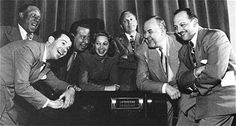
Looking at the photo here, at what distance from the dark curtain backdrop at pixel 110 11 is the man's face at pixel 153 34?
0.10 metres

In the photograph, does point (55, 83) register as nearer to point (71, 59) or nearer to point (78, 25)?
point (71, 59)

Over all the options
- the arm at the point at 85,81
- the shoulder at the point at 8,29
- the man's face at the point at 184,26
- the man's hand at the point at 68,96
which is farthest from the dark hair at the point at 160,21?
the shoulder at the point at 8,29

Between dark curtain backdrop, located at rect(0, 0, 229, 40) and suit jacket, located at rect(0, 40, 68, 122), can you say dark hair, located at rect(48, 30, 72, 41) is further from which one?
suit jacket, located at rect(0, 40, 68, 122)

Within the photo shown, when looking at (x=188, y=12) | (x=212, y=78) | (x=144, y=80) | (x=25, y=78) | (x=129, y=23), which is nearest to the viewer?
(x=212, y=78)

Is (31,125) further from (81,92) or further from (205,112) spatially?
(205,112)

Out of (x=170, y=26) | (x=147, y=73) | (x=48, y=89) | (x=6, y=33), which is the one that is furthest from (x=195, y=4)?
(x=6, y=33)

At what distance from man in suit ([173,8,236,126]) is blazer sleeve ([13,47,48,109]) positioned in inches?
64.5

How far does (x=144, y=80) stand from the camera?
4.03m

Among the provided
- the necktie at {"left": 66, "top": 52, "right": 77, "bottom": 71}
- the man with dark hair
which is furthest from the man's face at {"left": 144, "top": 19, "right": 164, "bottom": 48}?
the necktie at {"left": 66, "top": 52, "right": 77, "bottom": 71}

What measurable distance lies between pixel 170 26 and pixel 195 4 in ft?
1.57

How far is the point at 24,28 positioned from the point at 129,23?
130 centimetres

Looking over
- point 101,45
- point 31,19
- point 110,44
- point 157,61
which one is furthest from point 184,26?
point 31,19

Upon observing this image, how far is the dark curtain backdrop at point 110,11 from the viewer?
13.7ft

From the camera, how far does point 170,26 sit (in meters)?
4.21
